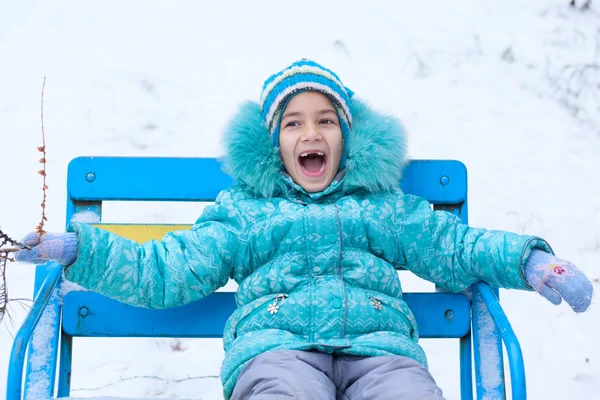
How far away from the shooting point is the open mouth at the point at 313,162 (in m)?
2.26

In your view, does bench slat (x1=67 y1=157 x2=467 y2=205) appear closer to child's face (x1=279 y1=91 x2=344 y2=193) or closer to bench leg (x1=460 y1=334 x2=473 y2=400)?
child's face (x1=279 y1=91 x2=344 y2=193)

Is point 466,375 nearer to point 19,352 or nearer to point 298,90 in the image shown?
point 298,90

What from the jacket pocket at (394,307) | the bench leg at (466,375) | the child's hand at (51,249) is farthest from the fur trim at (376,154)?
the child's hand at (51,249)

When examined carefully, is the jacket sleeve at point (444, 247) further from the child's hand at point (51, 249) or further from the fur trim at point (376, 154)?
the child's hand at point (51, 249)

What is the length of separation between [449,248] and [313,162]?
45 cm

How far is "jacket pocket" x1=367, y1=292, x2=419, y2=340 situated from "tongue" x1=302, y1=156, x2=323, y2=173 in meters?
0.42

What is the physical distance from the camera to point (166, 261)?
7.02 ft

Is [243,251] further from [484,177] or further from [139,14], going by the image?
[139,14]

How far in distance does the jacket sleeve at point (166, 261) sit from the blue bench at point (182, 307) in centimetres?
19

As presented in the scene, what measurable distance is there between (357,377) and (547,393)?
1.39 m

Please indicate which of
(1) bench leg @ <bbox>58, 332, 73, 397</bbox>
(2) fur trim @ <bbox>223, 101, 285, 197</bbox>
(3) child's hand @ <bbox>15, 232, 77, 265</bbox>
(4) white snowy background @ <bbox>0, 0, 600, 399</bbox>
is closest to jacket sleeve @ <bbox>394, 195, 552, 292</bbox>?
(2) fur trim @ <bbox>223, 101, 285, 197</bbox>

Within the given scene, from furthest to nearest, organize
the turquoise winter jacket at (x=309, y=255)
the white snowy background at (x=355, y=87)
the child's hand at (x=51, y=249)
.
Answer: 1. the white snowy background at (x=355, y=87)
2. the turquoise winter jacket at (x=309, y=255)
3. the child's hand at (x=51, y=249)

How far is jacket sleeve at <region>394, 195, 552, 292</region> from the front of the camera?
214 centimetres

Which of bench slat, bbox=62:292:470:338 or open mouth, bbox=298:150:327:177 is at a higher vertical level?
open mouth, bbox=298:150:327:177
